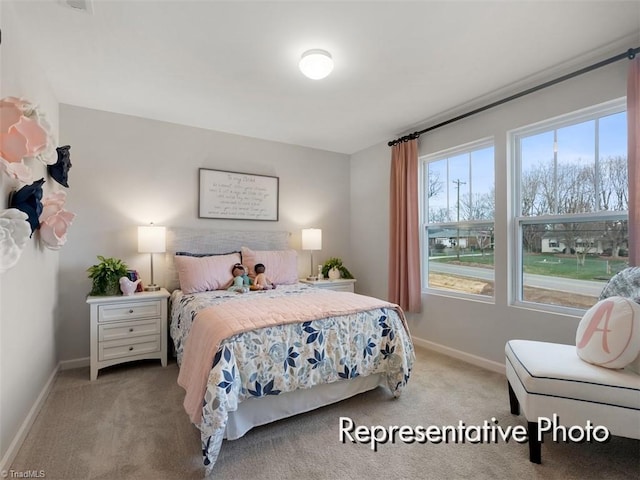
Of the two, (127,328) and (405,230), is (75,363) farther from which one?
(405,230)

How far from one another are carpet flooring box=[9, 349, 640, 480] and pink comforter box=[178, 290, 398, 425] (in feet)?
1.00

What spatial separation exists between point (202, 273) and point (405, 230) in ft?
7.29

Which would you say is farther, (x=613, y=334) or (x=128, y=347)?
(x=128, y=347)

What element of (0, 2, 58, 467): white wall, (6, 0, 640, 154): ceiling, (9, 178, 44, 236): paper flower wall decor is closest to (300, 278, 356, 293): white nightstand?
(6, 0, 640, 154): ceiling

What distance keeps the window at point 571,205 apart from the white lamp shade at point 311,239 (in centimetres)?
214

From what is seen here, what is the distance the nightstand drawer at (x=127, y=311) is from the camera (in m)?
2.61

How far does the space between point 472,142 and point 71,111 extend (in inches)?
152

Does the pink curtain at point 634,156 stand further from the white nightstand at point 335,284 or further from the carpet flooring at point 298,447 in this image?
the white nightstand at point 335,284

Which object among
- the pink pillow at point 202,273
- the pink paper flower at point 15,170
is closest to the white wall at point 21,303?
the pink paper flower at point 15,170

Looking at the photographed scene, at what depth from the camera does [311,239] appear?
3854mm

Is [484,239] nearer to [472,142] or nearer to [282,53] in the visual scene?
[472,142]

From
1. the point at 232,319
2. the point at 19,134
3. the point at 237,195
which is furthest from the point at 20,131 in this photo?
the point at 237,195

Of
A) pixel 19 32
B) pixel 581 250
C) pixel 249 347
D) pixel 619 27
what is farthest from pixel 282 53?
pixel 581 250

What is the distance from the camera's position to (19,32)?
1857 millimetres
